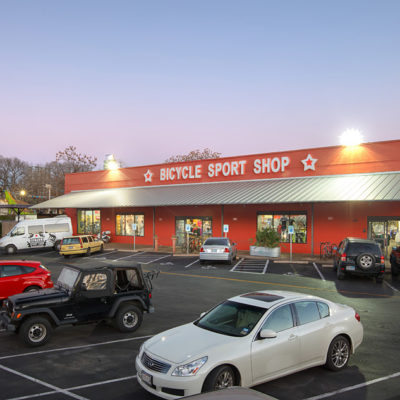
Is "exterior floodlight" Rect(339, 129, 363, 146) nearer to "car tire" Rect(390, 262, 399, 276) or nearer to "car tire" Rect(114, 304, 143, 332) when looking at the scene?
"car tire" Rect(390, 262, 399, 276)

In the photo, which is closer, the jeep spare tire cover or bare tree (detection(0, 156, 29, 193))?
the jeep spare tire cover

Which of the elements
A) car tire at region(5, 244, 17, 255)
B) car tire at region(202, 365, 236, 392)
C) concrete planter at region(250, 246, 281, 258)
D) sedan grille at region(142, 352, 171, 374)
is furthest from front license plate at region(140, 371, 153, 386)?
car tire at region(5, 244, 17, 255)

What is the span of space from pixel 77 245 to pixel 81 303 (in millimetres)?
17725

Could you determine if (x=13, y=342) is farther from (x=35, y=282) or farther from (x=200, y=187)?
(x=200, y=187)

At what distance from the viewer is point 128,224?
34344 mm

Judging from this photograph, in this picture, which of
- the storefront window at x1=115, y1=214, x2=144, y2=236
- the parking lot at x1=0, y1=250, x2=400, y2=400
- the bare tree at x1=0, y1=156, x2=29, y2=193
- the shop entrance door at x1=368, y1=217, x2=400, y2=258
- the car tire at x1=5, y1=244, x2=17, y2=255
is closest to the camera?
the parking lot at x1=0, y1=250, x2=400, y2=400

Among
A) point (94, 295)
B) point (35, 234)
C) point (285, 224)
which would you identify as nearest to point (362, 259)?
→ point (285, 224)

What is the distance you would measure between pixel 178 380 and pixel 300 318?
8.42ft

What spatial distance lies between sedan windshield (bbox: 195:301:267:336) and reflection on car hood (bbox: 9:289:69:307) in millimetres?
3688

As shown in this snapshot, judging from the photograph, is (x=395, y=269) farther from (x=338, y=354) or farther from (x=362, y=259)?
(x=338, y=354)

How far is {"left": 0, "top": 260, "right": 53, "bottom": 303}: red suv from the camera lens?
11984 mm

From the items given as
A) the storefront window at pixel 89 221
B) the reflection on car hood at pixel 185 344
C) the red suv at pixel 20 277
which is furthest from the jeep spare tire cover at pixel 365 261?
the storefront window at pixel 89 221

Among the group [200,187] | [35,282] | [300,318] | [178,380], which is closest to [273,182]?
[200,187]

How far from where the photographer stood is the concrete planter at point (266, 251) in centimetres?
2406
